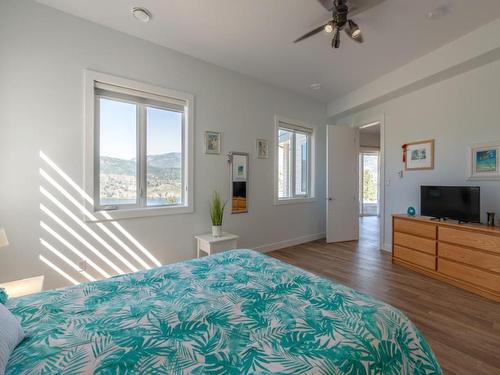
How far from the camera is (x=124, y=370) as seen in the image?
730 mm

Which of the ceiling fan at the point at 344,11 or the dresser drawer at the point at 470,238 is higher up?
the ceiling fan at the point at 344,11

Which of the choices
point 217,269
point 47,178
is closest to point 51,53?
point 47,178

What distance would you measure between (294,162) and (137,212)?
2.96 m

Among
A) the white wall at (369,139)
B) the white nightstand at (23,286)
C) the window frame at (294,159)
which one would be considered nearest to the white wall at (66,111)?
the white nightstand at (23,286)

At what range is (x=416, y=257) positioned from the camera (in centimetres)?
305

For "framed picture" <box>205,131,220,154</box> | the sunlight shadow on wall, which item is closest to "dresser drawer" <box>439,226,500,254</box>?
"framed picture" <box>205,131,220,154</box>

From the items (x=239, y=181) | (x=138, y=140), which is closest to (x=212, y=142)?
(x=239, y=181)

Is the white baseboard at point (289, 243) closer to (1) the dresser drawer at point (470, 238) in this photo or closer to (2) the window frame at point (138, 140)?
(2) the window frame at point (138, 140)

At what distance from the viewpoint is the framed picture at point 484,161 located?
2684 millimetres

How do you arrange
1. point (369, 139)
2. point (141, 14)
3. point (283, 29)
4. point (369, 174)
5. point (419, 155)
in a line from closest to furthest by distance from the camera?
point (141, 14) < point (283, 29) < point (419, 155) < point (369, 139) < point (369, 174)

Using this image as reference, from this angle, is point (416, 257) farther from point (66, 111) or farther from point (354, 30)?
point (66, 111)

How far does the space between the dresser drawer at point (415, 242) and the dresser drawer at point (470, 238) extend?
0.52 feet

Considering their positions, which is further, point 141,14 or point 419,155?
point 419,155

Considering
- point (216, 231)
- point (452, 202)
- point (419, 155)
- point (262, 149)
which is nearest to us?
point (452, 202)
